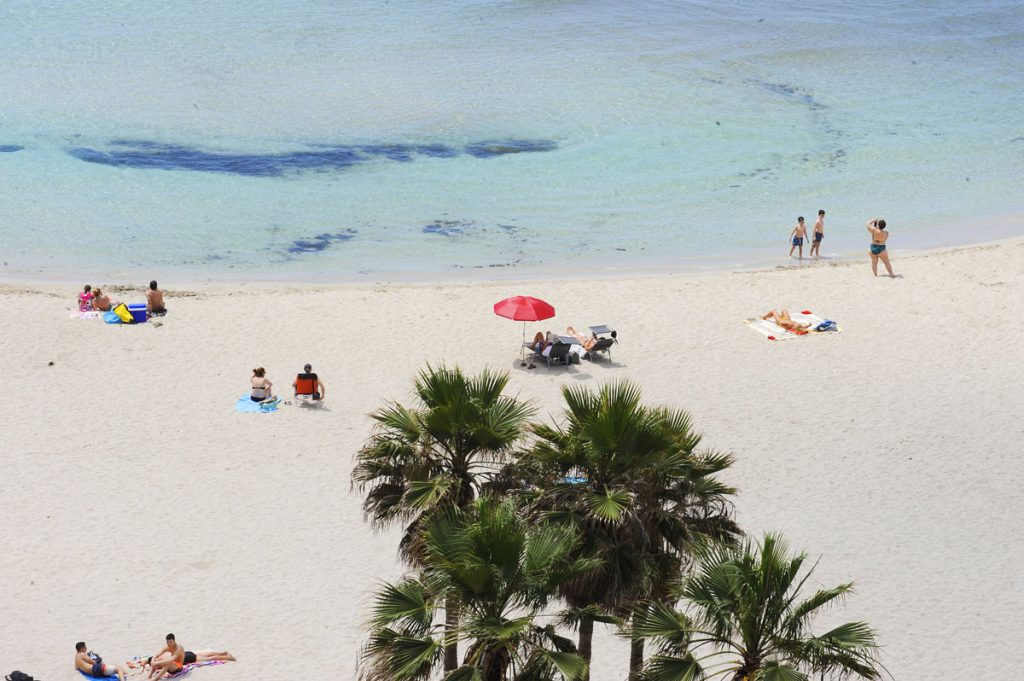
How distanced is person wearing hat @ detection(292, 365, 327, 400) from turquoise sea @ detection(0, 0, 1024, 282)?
30.6 ft

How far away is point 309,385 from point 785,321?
8.63m

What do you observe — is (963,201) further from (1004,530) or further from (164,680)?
(164,680)

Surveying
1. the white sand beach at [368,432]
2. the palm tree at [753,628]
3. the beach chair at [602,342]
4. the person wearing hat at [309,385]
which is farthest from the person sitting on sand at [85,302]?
the palm tree at [753,628]

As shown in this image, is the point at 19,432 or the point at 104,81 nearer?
the point at 19,432

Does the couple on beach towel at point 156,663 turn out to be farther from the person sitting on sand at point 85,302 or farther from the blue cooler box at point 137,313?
the person sitting on sand at point 85,302

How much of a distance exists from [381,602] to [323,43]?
49149 mm

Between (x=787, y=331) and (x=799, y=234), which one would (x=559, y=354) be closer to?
Result: (x=787, y=331)

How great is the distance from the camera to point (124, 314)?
22.9 metres

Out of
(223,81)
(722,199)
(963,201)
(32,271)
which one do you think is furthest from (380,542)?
(223,81)

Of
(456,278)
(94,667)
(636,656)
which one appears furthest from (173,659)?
(456,278)

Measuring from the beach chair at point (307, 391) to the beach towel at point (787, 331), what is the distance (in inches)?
316

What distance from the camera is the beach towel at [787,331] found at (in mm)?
22312

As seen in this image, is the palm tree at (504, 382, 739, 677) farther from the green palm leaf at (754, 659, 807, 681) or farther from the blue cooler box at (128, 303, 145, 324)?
the blue cooler box at (128, 303, 145, 324)

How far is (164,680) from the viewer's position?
1273 centimetres
